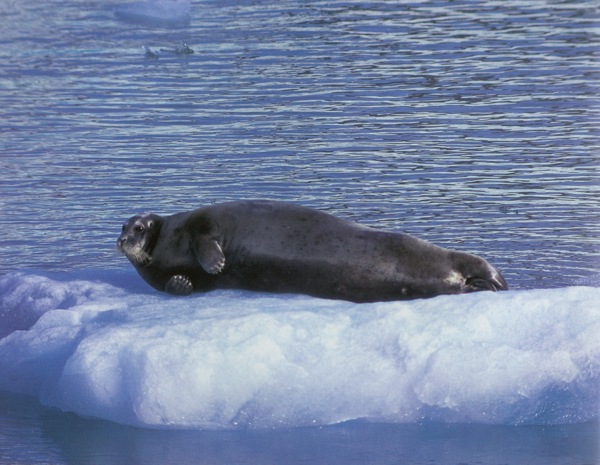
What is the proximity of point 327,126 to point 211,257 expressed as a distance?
5836mm

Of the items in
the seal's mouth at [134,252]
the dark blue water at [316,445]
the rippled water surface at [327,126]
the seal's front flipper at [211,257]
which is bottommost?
the rippled water surface at [327,126]

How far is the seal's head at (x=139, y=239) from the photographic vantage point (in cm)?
713

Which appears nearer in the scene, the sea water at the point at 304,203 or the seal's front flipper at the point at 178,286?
the sea water at the point at 304,203

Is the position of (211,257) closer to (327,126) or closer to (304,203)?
(304,203)

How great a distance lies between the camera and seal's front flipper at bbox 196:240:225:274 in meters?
6.86

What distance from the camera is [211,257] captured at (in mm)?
6863

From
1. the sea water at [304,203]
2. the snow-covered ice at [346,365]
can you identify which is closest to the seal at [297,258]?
the sea water at [304,203]

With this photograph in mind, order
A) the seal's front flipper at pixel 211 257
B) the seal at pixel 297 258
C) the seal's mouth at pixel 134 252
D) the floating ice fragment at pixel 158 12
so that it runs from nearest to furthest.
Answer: the seal at pixel 297 258, the seal's front flipper at pixel 211 257, the seal's mouth at pixel 134 252, the floating ice fragment at pixel 158 12

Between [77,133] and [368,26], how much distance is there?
6.19m

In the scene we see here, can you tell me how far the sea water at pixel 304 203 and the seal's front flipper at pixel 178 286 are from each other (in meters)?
0.16

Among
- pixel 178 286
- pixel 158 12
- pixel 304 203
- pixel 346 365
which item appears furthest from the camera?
pixel 158 12

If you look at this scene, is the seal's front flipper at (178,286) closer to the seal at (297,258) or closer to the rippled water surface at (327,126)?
the seal at (297,258)

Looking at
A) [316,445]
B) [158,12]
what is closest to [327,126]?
[316,445]

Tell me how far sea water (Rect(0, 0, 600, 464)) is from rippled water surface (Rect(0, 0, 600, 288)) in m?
0.03
